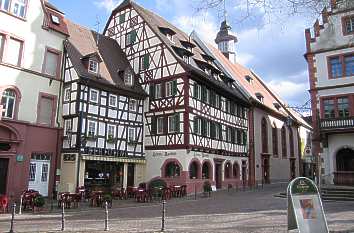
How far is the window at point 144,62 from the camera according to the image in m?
30.8

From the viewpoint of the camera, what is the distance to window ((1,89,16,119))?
22016 millimetres

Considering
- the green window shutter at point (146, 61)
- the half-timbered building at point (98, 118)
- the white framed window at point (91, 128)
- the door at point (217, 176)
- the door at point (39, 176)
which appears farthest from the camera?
the door at point (217, 176)

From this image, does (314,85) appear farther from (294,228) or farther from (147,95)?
(294,228)

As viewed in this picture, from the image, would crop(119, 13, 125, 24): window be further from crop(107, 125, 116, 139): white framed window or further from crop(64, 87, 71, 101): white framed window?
crop(107, 125, 116, 139): white framed window

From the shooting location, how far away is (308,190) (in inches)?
356

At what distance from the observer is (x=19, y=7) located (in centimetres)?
2333

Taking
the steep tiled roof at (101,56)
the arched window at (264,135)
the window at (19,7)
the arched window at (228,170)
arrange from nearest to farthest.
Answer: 1. the window at (19,7)
2. the steep tiled roof at (101,56)
3. the arched window at (228,170)
4. the arched window at (264,135)

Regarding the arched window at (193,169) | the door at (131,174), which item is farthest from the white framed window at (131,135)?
the arched window at (193,169)

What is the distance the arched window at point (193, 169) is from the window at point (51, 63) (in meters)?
11.7

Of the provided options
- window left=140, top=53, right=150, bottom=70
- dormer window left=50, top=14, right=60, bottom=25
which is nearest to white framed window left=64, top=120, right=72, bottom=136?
dormer window left=50, top=14, right=60, bottom=25

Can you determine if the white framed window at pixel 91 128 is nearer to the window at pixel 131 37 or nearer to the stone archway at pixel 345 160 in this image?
the window at pixel 131 37

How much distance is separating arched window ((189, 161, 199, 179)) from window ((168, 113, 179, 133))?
2.84 m

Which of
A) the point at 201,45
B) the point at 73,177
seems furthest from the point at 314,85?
the point at 73,177

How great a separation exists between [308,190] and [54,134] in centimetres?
Answer: 1943
